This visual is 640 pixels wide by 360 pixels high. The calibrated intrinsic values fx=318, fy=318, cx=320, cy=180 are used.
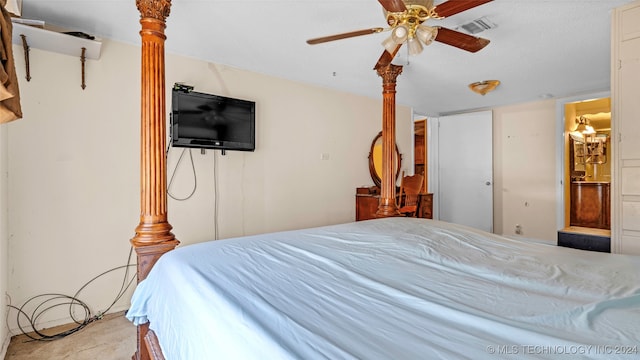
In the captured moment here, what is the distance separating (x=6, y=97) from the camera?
1116 mm

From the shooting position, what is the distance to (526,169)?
16.0 feet

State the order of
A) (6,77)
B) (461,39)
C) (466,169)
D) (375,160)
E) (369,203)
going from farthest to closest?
(466,169)
(375,160)
(369,203)
(461,39)
(6,77)

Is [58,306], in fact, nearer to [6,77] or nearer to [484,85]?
[6,77]

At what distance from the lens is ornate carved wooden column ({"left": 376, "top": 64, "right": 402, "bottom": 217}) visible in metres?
2.76

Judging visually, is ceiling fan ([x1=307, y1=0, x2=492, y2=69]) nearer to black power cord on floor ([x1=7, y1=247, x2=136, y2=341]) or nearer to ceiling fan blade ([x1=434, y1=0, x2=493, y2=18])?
ceiling fan blade ([x1=434, y1=0, x2=493, y2=18])

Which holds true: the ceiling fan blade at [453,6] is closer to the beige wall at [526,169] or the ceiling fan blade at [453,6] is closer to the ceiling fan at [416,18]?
the ceiling fan at [416,18]

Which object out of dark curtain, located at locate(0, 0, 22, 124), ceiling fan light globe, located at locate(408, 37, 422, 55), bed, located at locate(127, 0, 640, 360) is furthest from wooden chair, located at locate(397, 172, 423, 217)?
dark curtain, located at locate(0, 0, 22, 124)

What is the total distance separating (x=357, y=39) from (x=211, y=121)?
1536 mm

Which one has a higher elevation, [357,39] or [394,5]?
[357,39]

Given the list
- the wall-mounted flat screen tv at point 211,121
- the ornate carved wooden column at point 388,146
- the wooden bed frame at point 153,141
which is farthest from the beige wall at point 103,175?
the ornate carved wooden column at point 388,146

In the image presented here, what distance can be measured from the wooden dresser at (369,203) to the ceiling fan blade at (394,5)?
2.65m

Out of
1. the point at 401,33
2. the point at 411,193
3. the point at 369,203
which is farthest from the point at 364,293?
the point at 411,193

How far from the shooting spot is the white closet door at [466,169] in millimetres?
5168

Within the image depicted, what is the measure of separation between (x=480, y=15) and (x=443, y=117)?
3492 mm
